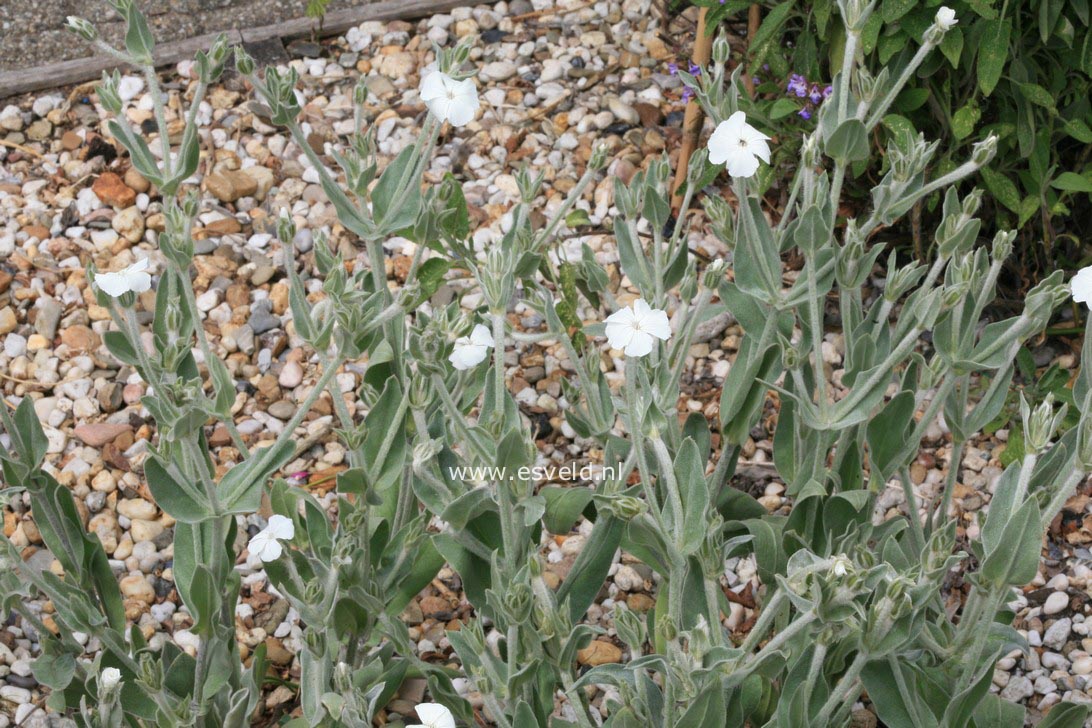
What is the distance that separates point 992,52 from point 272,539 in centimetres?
163

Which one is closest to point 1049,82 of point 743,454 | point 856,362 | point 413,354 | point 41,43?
point 743,454

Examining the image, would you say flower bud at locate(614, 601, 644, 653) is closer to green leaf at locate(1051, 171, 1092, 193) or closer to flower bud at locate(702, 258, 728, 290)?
flower bud at locate(702, 258, 728, 290)

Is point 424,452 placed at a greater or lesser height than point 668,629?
greater

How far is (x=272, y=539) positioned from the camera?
150 centimetres

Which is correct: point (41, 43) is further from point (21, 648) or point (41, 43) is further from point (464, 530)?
point (464, 530)

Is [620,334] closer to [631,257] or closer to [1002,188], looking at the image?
[631,257]

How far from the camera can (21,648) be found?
83.0 inches

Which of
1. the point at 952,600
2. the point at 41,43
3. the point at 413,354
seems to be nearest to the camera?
the point at 413,354

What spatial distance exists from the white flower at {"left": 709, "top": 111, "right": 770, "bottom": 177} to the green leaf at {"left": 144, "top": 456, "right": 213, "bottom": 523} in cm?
77

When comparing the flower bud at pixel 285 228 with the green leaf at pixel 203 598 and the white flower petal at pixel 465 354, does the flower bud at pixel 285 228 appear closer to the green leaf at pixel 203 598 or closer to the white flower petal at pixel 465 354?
the white flower petal at pixel 465 354

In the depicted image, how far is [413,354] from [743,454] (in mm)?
1220

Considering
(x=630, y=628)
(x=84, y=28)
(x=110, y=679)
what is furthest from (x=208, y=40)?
(x=630, y=628)

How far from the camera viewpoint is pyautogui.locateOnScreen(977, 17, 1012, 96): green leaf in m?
2.30

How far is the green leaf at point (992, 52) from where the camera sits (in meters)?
2.30
